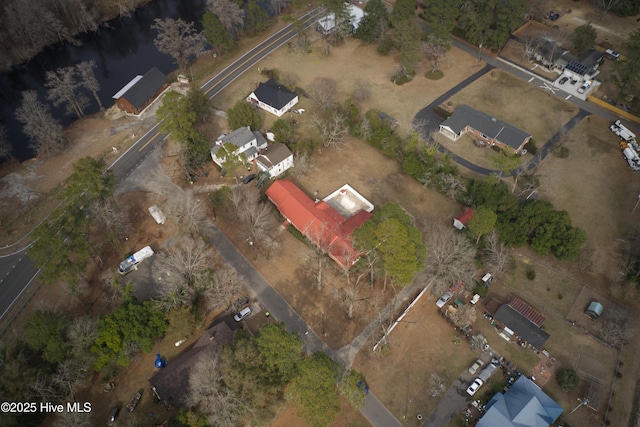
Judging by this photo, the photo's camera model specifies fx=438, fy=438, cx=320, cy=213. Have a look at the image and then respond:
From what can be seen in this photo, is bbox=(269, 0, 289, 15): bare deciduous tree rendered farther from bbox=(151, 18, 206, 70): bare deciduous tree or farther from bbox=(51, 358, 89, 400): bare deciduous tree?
bbox=(51, 358, 89, 400): bare deciduous tree

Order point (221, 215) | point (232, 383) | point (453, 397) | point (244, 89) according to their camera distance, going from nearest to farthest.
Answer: point (232, 383), point (453, 397), point (221, 215), point (244, 89)

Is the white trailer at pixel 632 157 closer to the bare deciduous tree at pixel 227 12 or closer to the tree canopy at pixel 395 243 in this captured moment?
the tree canopy at pixel 395 243

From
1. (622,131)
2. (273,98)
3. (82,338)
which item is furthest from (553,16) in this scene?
(82,338)

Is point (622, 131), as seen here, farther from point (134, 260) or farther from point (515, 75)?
point (134, 260)

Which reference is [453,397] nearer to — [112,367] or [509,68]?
[112,367]

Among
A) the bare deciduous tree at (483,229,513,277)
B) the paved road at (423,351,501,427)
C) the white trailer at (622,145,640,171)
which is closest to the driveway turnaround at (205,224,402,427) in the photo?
the paved road at (423,351,501,427)

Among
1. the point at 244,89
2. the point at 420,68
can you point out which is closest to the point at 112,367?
the point at 244,89
